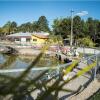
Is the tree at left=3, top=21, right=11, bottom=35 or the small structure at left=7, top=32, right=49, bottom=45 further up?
the tree at left=3, top=21, right=11, bottom=35

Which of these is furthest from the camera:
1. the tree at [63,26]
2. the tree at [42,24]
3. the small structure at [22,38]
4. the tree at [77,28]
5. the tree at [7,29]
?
the tree at [42,24]

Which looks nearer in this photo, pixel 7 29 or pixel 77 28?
pixel 77 28

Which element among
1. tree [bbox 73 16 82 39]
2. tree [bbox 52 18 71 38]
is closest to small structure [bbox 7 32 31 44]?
tree [bbox 52 18 71 38]

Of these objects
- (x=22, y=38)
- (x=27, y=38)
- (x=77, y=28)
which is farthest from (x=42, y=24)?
(x=27, y=38)

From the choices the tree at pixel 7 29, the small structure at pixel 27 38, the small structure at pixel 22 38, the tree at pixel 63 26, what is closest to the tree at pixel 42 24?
the tree at pixel 7 29

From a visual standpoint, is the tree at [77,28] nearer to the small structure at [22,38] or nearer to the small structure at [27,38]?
the small structure at [27,38]

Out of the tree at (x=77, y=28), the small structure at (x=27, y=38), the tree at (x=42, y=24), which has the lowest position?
the small structure at (x=27, y=38)

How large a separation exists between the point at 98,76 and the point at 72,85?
2.41 m

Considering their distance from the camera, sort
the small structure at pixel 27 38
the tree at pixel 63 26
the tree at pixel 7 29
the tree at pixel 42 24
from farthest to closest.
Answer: the tree at pixel 42 24, the tree at pixel 7 29, the tree at pixel 63 26, the small structure at pixel 27 38

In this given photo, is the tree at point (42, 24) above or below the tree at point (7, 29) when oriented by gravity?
above

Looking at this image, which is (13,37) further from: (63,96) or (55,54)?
(63,96)

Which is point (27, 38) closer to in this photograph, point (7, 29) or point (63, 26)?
point (63, 26)

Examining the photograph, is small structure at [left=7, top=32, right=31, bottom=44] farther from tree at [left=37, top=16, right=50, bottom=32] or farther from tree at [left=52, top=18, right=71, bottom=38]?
tree at [left=37, top=16, right=50, bottom=32]

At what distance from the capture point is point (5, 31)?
124 m
